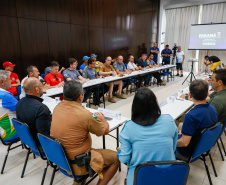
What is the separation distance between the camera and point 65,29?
541cm

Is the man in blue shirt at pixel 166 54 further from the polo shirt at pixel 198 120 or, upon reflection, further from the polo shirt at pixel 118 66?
the polo shirt at pixel 198 120

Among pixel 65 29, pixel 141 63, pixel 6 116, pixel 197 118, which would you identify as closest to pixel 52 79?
pixel 6 116

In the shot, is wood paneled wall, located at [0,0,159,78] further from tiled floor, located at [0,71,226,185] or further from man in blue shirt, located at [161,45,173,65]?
tiled floor, located at [0,71,226,185]

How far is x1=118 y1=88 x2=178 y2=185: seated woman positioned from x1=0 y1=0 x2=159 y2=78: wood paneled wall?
4142 millimetres

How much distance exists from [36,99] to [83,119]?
2.42ft

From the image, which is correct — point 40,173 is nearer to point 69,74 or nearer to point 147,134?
point 147,134

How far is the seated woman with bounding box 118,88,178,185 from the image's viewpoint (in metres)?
1.12

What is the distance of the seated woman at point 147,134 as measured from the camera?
3.68 feet

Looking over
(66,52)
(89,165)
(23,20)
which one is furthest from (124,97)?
(89,165)

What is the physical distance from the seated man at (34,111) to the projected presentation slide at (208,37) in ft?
30.7

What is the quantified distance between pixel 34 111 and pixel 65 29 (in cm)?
435

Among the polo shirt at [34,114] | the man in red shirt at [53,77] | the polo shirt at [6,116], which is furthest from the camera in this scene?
the man in red shirt at [53,77]

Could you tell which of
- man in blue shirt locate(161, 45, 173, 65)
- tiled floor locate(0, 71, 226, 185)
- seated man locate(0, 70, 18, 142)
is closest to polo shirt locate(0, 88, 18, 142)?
A: seated man locate(0, 70, 18, 142)

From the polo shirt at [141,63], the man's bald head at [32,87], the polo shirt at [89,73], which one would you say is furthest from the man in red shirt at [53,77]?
the polo shirt at [141,63]
